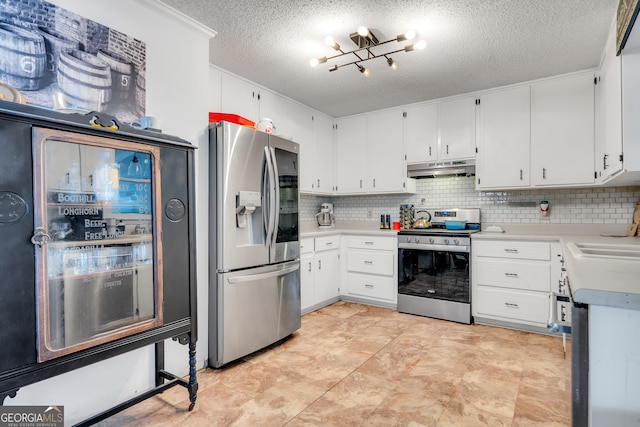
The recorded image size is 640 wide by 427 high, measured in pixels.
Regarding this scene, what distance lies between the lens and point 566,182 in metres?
3.31

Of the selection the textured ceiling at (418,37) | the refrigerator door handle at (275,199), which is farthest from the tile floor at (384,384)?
the textured ceiling at (418,37)

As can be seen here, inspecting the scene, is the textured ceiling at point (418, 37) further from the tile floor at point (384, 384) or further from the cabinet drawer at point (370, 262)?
the tile floor at point (384, 384)

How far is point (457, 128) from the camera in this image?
12.7 feet

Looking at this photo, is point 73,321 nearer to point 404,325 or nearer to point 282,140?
point 282,140

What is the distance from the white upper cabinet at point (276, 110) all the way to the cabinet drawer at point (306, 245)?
1114 mm

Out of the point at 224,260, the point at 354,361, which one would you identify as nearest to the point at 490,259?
the point at 354,361

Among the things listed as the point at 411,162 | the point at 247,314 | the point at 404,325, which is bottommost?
the point at 404,325

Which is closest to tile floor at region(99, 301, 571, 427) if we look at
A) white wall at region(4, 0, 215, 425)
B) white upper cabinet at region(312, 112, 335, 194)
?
white wall at region(4, 0, 215, 425)

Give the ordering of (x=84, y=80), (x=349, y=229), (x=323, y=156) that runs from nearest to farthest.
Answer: (x=84, y=80)
(x=323, y=156)
(x=349, y=229)

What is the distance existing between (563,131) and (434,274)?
1.87 metres

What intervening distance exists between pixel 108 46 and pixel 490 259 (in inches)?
140

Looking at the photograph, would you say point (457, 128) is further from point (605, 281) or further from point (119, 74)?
point (119, 74)

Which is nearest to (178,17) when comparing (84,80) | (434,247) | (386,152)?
(84,80)

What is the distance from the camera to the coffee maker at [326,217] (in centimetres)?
475
